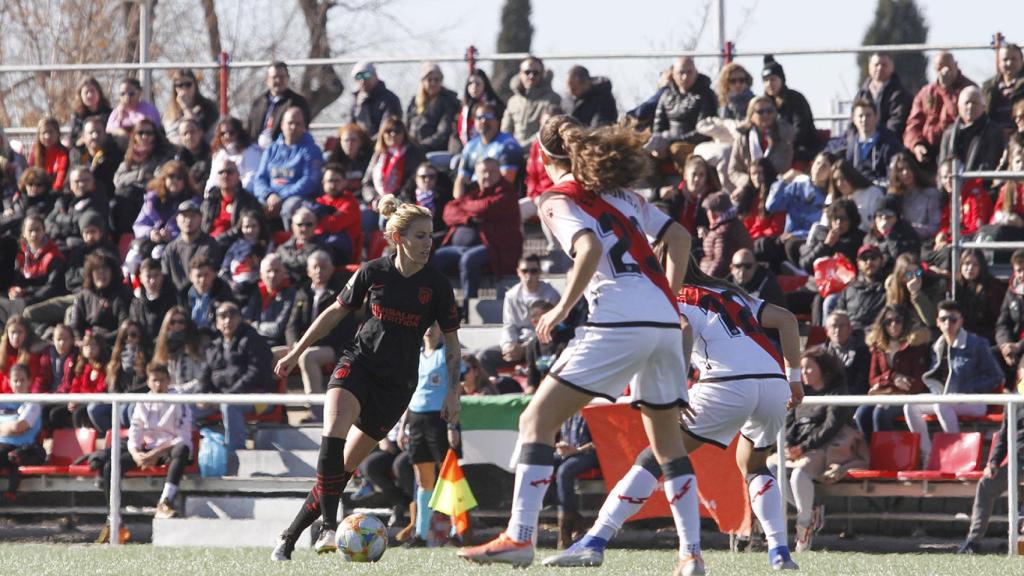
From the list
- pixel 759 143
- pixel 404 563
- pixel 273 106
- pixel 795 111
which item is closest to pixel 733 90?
pixel 795 111

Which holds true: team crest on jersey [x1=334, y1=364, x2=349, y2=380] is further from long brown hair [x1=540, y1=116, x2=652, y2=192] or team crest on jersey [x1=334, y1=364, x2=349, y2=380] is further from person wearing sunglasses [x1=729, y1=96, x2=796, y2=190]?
person wearing sunglasses [x1=729, y1=96, x2=796, y2=190]

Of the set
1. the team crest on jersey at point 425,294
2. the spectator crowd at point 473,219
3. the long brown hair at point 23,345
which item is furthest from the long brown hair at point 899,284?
the long brown hair at point 23,345

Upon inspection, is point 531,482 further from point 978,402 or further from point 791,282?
point 791,282

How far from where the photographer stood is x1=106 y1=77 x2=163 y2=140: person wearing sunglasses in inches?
694

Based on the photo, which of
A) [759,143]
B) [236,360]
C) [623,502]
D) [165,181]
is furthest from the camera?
[165,181]

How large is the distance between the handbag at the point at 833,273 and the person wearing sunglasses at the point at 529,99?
3.62m

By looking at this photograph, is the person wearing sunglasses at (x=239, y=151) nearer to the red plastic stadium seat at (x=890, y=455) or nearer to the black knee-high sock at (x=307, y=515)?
the red plastic stadium seat at (x=890, y=455)

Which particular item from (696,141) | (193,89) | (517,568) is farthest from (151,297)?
(517,568)

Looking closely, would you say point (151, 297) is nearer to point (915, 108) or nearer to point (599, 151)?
point (915, 108)

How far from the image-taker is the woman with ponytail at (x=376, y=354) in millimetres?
8836

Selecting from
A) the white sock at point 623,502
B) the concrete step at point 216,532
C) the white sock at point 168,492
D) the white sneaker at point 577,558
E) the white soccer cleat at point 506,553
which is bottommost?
the concrete step at point 216,532

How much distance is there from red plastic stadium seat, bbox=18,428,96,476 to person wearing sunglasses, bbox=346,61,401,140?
18.2ft

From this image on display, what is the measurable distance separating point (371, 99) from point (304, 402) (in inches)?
255

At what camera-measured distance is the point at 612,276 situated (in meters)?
6.92
